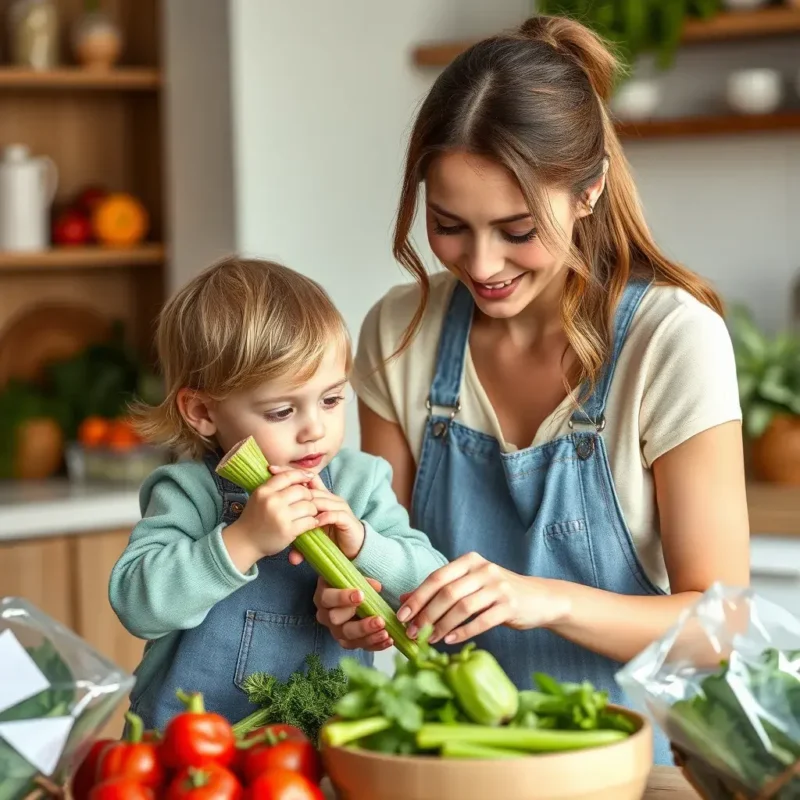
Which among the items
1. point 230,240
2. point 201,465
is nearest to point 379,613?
point 201,465

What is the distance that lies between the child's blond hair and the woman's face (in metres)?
0.18

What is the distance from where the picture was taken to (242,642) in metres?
1.52

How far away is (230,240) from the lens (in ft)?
12.1

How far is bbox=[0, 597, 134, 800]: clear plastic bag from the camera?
1009 mm

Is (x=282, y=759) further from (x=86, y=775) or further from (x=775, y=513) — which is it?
(x=775, y=513)

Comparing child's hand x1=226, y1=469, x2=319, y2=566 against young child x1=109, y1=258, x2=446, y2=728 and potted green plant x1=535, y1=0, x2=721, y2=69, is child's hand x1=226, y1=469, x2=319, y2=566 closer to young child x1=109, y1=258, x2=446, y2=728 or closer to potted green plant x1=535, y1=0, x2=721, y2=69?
young child x1=109, y1=258, x2=446, y2=728

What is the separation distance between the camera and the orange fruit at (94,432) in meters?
3.65

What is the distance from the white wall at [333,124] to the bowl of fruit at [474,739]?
2686 millimetres

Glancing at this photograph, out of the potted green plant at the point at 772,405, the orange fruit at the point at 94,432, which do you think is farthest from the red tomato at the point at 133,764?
the orange fruit at the point at 94,432

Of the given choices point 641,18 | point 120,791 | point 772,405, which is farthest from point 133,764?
point 641,18

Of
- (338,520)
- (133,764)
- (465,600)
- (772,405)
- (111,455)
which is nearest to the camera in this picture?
(133,764)

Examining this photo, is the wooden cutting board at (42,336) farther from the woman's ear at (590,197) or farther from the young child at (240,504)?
the woman's ear at (590,197)

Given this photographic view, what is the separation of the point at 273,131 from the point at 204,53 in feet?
1.05

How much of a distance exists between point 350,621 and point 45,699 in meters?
0.45
